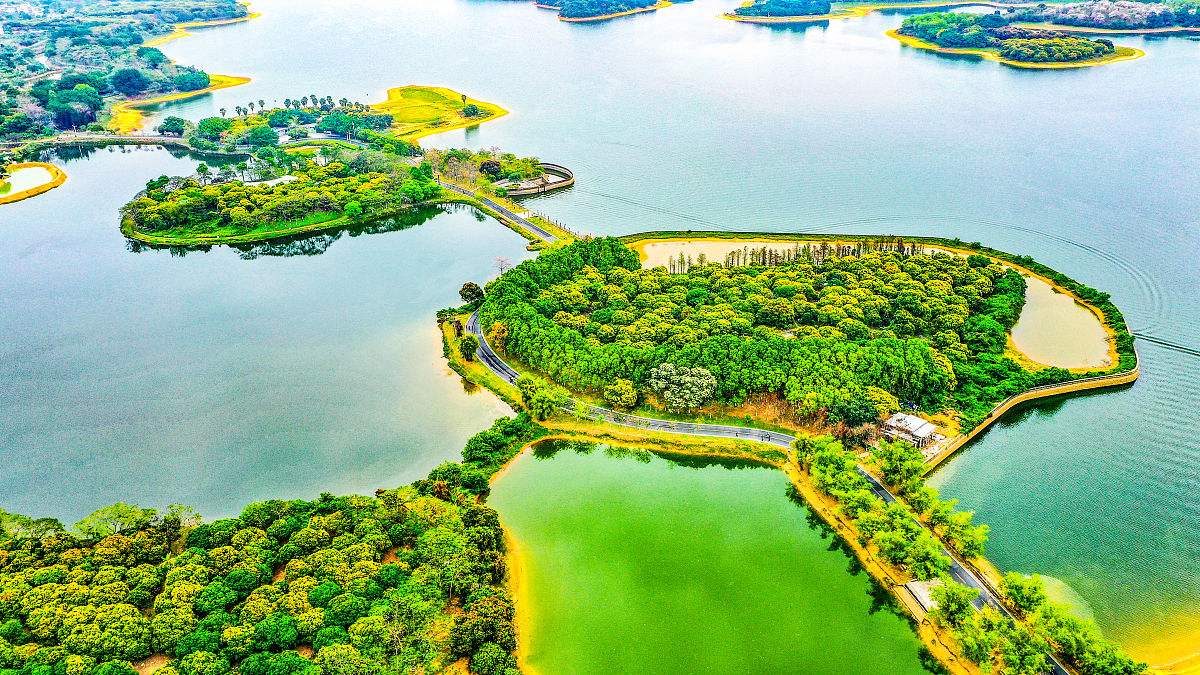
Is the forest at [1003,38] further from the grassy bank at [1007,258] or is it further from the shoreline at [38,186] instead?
the shoreline at [38,186]

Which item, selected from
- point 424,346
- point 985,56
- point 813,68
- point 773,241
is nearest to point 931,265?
point 773,241

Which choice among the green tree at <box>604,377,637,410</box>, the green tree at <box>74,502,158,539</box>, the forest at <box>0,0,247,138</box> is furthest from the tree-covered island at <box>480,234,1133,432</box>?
the forest at <box>0,0,247,138</box>

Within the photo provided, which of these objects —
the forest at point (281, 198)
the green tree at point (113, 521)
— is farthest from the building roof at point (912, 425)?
the forest at point (281, 198)

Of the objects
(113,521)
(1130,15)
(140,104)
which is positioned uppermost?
(1130,15)

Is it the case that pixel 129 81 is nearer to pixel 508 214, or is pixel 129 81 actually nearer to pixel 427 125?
pixel 427 125

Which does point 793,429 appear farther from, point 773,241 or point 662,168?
point 662,168

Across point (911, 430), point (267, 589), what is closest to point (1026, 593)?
point (911, 430)

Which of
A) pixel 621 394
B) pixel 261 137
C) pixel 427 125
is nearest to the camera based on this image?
pixel 621 394
